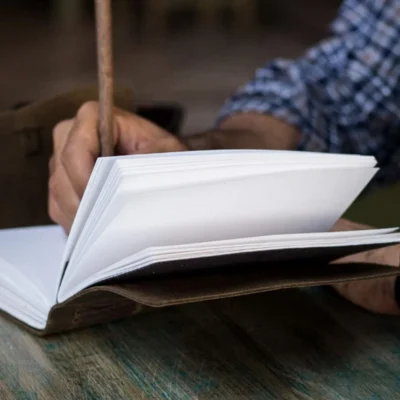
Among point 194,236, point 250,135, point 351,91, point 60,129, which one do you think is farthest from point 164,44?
point 194,236

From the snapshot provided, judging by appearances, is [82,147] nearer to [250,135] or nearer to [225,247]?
[225,247]

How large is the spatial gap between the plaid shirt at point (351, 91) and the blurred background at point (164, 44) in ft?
3.74

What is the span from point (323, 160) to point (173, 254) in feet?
0.48

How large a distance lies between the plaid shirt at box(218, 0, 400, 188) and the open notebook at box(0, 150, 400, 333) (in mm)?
458

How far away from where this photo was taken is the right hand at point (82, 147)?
26.2 inches

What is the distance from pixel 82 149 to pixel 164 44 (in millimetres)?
2637

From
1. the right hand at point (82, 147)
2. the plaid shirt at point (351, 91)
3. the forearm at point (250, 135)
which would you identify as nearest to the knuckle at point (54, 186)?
the right hand at point (82, 147)

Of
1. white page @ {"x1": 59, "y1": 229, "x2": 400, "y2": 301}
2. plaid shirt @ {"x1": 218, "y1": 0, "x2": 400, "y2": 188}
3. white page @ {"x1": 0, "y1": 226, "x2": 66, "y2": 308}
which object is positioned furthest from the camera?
plaid shirt @ {"x1": 218, "y1": 0, "x2": 400, "y2": 188}

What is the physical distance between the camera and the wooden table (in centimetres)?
53

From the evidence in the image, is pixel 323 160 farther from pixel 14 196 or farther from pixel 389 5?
pixel 389 5

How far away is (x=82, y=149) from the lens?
663 mm

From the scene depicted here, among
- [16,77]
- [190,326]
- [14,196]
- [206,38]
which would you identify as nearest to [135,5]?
[206,38]

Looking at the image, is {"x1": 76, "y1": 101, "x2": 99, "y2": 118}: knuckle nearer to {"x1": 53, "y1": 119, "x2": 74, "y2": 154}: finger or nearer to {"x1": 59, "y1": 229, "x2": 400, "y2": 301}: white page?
{"x1": 53, "y1": 119, "x2": 74, "y2": 154}: finger

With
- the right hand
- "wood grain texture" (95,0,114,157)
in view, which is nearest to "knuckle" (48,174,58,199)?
the right hand
